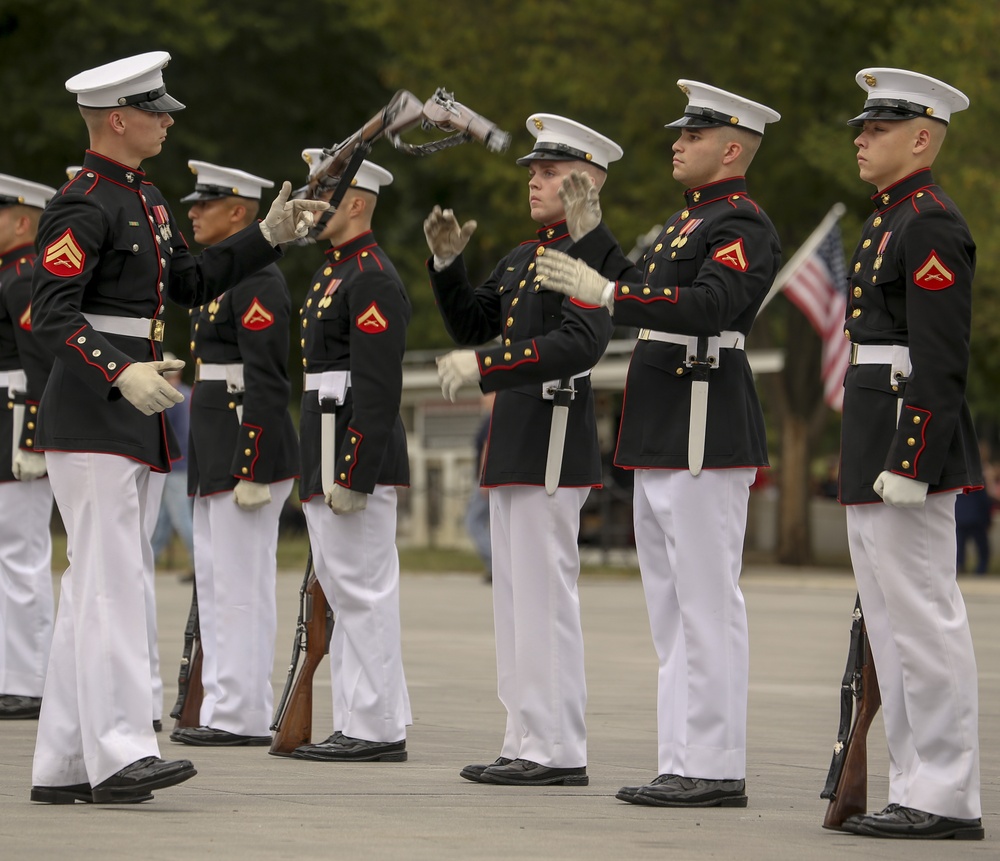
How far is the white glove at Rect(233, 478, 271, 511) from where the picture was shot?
8773 mm

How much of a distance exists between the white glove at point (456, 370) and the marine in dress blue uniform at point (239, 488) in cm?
208

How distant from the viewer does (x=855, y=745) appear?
21.7 ft

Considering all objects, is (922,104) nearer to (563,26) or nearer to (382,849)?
(382,849)

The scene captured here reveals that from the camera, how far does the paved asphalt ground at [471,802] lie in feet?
20.0

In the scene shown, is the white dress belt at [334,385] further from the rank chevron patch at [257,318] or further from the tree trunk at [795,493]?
the tree trunk at [795,493]

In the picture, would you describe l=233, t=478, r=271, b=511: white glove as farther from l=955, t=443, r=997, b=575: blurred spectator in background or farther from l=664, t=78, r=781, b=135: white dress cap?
l=955, t=443, r=997, b=575: blurred spectator in background

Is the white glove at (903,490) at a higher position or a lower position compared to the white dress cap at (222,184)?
lower

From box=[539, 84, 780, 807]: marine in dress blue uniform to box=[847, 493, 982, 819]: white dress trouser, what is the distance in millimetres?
710

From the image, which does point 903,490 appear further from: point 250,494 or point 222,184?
point 222,184

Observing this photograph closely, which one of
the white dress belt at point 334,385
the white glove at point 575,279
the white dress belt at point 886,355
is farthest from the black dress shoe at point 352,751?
the white dress belt at point 886,355

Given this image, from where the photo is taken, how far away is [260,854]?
590 cm

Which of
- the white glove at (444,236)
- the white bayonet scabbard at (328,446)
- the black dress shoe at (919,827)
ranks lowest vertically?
the black dress shoe at (919,827)

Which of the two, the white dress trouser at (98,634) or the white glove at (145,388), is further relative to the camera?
the white dress trouser at (98,634)

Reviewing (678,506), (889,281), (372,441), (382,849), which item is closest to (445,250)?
(372,441)
